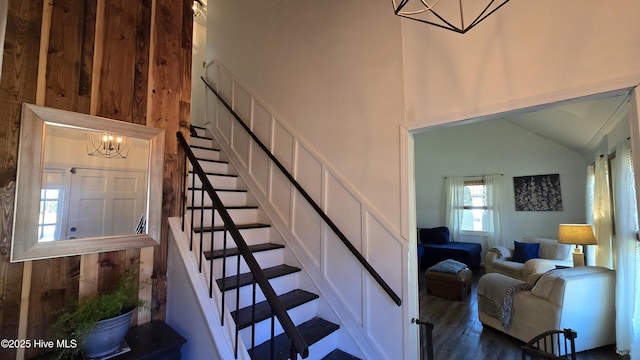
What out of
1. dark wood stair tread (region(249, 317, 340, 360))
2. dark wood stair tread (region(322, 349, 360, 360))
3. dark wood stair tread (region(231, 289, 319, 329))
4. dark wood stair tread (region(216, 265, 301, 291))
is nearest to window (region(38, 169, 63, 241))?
dark wood stair tread (region(216, 265, 301, 291))

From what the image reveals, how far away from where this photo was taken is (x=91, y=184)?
1.63 meters

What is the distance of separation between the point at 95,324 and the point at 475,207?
7385 millimetres

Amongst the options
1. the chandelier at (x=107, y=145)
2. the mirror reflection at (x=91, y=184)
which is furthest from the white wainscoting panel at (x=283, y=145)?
the chandelier at (x=107, y=145)

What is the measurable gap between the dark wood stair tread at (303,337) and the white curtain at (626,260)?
2788 mm

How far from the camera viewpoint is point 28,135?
55.1 inches

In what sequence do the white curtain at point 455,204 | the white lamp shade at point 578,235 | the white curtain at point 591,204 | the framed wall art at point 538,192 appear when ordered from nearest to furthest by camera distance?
the white lamp shade at point 578,235
the white curtain at point 591,204
the framed wall art at point 538,192
the white curtain at point 455,204

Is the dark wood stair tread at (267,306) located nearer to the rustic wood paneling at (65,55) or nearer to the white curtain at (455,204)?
the rustic wood paneling at (65,55)

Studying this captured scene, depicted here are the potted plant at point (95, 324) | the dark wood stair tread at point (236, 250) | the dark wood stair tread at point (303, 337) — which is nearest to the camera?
the potted plant at point (95, 324)

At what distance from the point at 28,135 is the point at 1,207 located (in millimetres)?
383

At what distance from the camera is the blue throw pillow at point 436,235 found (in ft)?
21.6

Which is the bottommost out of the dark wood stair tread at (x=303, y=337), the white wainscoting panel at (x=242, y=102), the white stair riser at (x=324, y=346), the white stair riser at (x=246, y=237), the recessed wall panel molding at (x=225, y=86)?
the white stair riser at (x=324, y=346)

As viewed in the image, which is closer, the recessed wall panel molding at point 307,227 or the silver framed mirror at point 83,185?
the silver framed mirror at point 83,185

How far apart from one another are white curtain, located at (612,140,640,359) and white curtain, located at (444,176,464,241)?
4020 millimetres

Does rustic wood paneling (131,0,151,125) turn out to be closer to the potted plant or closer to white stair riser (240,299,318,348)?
the potted plant
